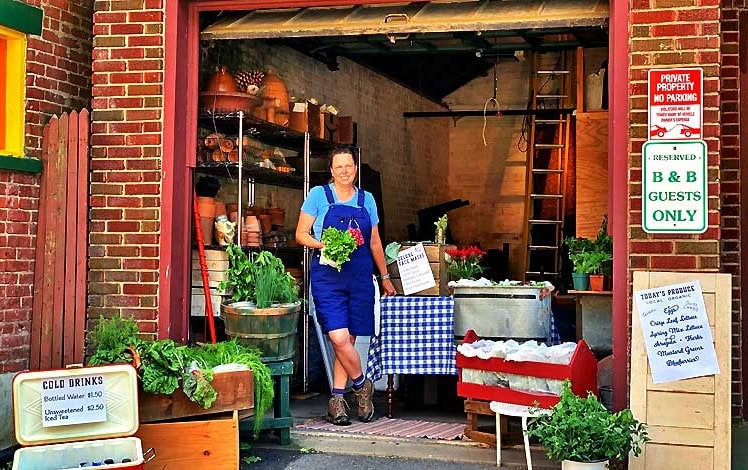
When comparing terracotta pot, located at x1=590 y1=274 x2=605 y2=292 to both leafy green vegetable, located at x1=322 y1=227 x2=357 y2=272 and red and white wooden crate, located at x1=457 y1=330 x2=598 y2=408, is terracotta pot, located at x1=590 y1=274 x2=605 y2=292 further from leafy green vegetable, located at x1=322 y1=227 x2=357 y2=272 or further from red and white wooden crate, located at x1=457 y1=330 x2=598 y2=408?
leafy green vegetable, located at x1=322 y1=227 x2=357 y2=272

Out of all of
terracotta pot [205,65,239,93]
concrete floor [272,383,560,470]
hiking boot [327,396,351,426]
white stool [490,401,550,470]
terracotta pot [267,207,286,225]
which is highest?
terracotta pot [205,65,239,93]

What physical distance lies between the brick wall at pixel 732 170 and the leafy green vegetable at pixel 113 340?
13.4 ft

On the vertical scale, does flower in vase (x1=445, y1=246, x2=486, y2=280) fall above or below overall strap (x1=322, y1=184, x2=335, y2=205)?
below

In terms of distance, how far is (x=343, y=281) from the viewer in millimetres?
6695

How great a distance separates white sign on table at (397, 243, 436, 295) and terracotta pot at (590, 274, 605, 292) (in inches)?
50.8

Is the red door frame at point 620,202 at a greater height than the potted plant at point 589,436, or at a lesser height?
greater

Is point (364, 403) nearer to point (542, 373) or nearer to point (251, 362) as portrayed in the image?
point (251, 362)

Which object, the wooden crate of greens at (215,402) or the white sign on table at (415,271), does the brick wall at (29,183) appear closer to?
the wooden crate of greens at (215,402)

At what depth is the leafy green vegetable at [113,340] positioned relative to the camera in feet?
18.3

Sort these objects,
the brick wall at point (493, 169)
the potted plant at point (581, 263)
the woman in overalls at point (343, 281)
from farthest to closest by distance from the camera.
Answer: the brick wall at point (493, 169) → the potted plant at point (581, 263) → the woman in overalls at point (343, 281)

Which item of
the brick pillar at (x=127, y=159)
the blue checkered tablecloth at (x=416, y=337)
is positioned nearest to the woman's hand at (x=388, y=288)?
the blue checkered tablecloth at (x=416, y=337)

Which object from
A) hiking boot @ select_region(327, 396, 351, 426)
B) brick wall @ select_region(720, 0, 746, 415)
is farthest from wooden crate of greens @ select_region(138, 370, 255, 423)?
brick wall @ select_region(720, 0, 746, 415)

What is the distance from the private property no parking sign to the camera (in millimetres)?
5281

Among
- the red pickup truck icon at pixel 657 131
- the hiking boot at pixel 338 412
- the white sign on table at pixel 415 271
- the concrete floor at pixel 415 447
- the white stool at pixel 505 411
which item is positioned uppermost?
the red pickup truck icon at pixel 657 131
